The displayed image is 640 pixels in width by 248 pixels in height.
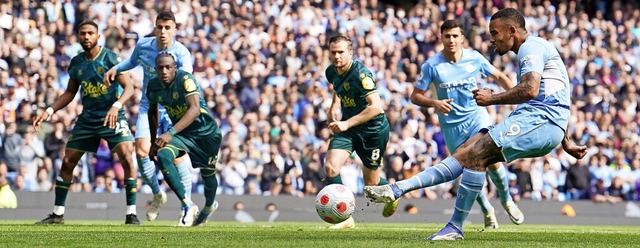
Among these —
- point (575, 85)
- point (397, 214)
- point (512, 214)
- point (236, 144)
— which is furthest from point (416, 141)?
point (512, 214)

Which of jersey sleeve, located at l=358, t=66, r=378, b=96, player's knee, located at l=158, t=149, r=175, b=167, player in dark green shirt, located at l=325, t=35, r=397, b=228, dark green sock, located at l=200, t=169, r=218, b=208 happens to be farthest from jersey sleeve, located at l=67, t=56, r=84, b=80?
Result: jersey sleeve, located at l=358, t=66, r=378, b=96

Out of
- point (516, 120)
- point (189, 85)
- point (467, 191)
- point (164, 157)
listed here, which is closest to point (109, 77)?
point (189, 85)

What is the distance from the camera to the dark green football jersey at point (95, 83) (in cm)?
1479

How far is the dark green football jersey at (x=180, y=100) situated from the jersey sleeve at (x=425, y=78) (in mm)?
2601

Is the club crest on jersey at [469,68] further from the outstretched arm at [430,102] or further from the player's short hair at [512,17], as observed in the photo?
the player's short hair at [512,17]

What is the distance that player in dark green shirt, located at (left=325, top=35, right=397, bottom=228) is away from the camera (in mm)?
13719

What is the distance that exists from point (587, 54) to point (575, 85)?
1593mm

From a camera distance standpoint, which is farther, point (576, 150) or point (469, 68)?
point (469, 68)

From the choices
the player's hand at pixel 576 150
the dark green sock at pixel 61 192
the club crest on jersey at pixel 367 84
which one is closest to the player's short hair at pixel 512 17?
the player's hand at pixel 576 150

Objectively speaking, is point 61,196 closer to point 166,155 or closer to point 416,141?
point 166,155

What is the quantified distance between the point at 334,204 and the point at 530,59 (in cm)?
300

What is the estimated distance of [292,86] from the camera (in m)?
23.6

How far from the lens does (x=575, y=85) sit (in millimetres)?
26906

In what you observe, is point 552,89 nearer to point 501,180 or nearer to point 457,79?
point 457,79
